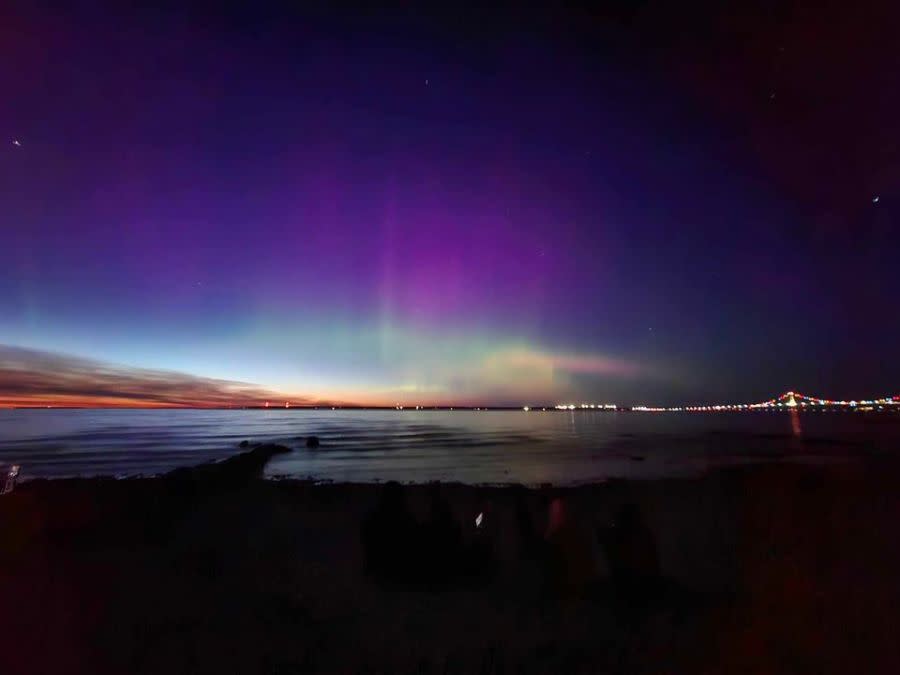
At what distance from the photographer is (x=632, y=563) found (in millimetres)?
8289

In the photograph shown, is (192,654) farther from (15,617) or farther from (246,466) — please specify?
(246,466)

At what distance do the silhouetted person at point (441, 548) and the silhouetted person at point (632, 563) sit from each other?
8.98 feet

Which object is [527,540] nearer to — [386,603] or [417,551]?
[417,551]

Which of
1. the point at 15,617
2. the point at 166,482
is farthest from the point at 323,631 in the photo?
the point at 166,482

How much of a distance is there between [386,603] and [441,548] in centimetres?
164

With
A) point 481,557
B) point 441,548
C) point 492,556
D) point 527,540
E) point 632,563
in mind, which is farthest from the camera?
point 527,540

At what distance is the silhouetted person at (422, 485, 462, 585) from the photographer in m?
8.62

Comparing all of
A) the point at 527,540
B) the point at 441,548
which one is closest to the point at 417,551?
the point at 441,548

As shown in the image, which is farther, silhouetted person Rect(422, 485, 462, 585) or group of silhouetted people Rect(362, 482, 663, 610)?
silhouetted person Rect(422, 485, 462, 585)

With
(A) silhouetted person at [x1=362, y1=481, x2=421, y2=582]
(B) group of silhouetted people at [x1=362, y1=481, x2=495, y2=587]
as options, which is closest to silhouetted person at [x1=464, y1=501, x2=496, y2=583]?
(B) group of silhouetted people at [x1=362, y1=481, x2=495, y2=587]

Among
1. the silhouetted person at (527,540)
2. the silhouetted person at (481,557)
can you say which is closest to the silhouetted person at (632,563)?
the silhouetted person at (527,540)

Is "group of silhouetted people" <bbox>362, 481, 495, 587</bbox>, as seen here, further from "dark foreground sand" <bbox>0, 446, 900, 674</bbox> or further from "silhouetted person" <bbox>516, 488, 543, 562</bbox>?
"silhouetted person" <bbox>516, 488, 543, 562</bbox>

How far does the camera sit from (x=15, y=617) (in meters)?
6.71

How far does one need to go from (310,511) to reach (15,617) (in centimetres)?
791
